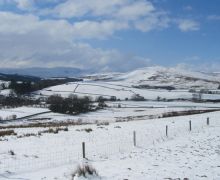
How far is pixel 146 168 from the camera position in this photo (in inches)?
614

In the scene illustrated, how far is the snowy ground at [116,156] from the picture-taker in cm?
1475

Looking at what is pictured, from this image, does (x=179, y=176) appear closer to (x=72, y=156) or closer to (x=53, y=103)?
(x=72, y=156)

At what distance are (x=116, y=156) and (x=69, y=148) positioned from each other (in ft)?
11.4

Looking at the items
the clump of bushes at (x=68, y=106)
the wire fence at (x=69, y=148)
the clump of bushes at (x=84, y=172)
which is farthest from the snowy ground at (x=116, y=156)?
the clump of bushes at (x=68, y=106)

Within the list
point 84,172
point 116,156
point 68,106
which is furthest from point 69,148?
point 68,106

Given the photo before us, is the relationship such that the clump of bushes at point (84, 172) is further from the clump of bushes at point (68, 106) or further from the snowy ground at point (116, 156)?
the clump of bushes at point (68, 106)

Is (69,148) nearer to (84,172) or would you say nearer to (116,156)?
(116,156)

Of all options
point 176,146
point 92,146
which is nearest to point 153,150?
point 176,146

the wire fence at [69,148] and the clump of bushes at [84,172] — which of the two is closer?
the clump of bushes at [84,172]

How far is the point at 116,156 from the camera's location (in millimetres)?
19266

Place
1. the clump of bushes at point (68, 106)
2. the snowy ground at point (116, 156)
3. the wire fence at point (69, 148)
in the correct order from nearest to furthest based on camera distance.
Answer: the snowy ground at point (116, 156)
the wire fence at point (69, 148)
the clump of bushes at point (68, 106)

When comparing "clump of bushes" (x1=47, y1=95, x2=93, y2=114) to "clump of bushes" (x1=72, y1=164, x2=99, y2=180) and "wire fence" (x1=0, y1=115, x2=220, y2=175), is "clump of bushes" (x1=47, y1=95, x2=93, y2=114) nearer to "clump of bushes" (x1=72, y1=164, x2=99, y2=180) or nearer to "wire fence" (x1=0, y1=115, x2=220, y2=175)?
"wire fence" (x1=0, y1=115, x2=220, y2=175)

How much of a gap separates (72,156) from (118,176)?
5.52 meters

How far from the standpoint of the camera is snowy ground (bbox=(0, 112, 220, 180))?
48.4 feet
